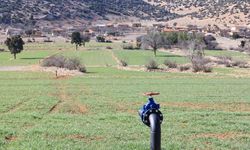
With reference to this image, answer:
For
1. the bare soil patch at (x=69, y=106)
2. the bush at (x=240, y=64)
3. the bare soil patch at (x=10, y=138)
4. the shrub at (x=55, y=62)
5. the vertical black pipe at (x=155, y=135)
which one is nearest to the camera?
the vertical black pipe at (x=155, y=135)

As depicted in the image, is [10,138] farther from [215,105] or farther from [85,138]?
[215,105]

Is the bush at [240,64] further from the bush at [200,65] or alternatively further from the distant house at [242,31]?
the distant house at [242,31]

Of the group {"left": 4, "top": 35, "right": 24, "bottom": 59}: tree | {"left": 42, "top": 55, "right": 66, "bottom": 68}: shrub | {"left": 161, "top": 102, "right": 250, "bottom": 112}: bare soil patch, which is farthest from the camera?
{"left": 4, "top": 35, "right": 24, "bottom": 59}: tree

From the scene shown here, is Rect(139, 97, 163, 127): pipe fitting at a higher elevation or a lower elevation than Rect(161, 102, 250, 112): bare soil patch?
higher

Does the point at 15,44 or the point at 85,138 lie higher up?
the point at 85,138

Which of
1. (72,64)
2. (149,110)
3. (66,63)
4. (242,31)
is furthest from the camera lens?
(242,31)

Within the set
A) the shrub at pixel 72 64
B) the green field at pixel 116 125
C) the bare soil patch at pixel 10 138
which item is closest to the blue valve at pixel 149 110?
the green field at pixel 116 125

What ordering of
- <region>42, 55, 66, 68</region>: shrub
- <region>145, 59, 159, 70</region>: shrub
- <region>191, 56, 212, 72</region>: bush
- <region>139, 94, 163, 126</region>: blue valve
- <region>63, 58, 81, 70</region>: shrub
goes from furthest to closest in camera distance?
<region>42, 55, 66, 68</region>: shrub → <region>145, 59, 159, 70</region>: shrub → <region>191, 56, 212, 72</region>: bush → <region>63, 58, 81, 70</region>: shrub → <region>139, 94, 163, 126</region>: blue valve

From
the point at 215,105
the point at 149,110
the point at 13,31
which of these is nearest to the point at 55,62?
the point at 215,105

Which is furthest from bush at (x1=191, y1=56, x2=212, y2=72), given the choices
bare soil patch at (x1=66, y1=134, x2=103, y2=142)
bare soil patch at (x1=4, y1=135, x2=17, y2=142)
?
bare soil patch at (x1=4, y1=135, x2=17, y2=142)

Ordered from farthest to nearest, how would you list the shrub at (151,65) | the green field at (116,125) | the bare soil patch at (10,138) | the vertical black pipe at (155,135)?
the shrub at (151,65) → the bare soil patch at (10,138) → the green field at (116,125) → the vertical black pipe at (155,135)

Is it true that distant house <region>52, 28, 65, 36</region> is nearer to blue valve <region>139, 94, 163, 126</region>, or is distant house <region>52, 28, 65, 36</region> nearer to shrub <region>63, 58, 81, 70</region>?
shrub <region>63, 58, 81, 70</region>

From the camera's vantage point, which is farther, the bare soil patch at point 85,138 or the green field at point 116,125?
the bare soil patch at point 85,138

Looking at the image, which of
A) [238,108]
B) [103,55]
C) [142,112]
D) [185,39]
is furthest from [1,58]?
[142,112]
